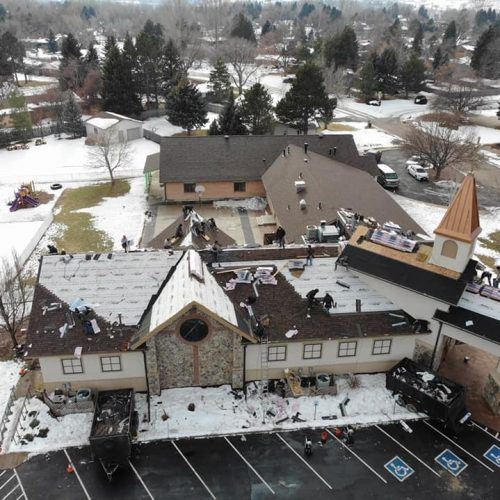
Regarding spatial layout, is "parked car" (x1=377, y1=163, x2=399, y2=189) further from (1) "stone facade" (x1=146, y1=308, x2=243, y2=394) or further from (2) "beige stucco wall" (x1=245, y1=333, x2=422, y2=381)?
(1) "stone facade" (x1=146, y1=308, x2=243, y2=394)

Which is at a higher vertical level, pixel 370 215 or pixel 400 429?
pixel 370 215

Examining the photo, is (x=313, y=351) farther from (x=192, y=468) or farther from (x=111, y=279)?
(x=111, y=279)

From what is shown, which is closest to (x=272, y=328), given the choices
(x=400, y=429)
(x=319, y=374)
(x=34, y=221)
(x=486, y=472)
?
(x=319, y=374)

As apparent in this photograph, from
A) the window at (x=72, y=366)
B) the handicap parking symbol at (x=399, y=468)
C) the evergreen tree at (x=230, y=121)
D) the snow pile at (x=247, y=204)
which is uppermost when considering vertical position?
the evergreen tree at (x=230, y=121)

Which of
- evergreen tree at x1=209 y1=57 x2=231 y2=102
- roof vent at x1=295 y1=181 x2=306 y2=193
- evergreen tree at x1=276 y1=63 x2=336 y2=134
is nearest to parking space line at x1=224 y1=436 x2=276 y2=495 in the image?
roof vent at x1=295 y1=181 x2=306 y2=193

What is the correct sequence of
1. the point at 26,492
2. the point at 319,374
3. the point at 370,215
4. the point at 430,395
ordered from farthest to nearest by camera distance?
1. the point at 370,215
2. the point at 319,374
3. the point at 430,395
4. the point at 26,492

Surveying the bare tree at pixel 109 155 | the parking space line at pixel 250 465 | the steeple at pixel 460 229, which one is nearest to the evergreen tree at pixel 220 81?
the bare tree at pixel 109 155

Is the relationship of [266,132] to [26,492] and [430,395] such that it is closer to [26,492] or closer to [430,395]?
[430,395]

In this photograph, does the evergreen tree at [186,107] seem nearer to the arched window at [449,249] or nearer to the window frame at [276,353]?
the window frame at [276,353]
